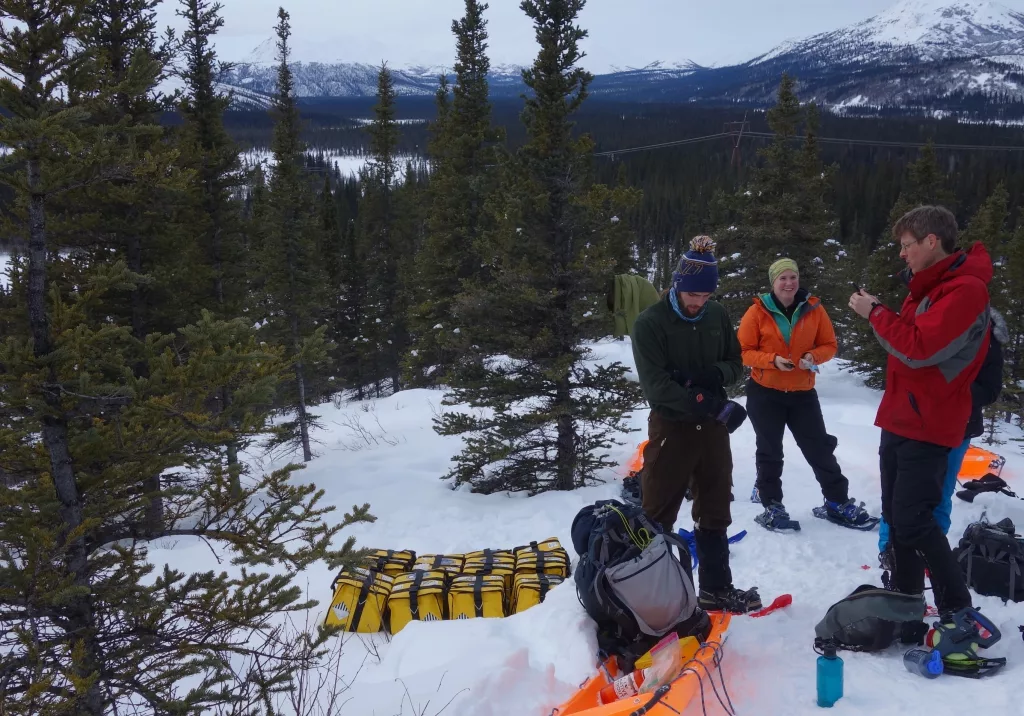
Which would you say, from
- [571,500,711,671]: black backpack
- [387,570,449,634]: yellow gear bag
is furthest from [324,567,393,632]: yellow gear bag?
[571,500,711,671]: black backpack

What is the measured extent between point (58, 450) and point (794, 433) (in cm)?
570

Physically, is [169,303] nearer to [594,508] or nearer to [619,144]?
[594,508]

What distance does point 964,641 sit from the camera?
342cm

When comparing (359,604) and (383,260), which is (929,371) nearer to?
(359,604)

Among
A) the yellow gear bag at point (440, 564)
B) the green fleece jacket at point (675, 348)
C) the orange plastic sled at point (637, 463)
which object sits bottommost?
the orange plastic sled at point (637, 463)

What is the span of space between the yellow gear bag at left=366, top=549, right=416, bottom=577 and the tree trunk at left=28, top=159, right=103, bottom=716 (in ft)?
8.85

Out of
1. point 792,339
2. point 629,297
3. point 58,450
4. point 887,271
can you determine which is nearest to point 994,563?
point 792,339

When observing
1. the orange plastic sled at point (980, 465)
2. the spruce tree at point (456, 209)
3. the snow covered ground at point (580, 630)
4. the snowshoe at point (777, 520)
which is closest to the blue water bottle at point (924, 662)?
the snow covered ground at point (580, 630)

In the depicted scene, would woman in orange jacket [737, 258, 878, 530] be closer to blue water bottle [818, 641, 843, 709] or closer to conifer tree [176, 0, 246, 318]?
blue water bottle [818, 641, 843, 709]

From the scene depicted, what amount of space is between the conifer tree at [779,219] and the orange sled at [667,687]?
1456cm

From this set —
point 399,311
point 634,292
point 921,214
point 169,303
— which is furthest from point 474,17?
point 921,214

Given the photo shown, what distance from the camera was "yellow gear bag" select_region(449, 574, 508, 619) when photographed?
5.22 m

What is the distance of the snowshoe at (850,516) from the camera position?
5.64 metres

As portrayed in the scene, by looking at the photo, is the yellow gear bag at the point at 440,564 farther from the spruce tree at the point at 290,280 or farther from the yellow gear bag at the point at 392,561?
the spruce tree at the point at 290,280
